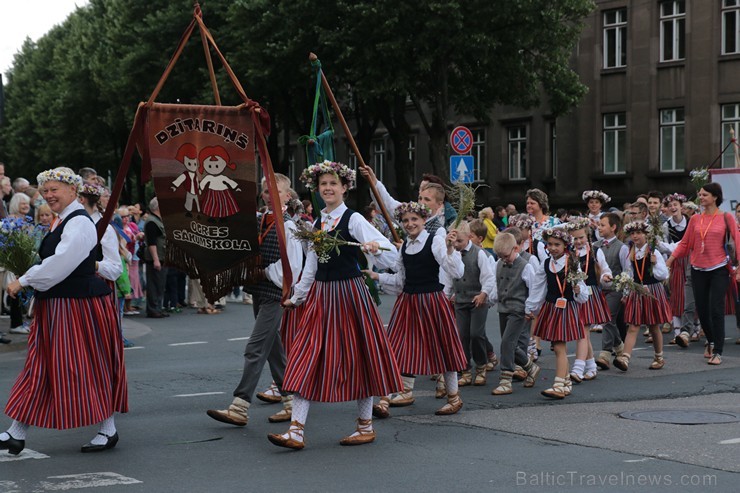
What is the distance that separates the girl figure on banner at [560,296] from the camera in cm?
1079

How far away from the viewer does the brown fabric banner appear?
843cm

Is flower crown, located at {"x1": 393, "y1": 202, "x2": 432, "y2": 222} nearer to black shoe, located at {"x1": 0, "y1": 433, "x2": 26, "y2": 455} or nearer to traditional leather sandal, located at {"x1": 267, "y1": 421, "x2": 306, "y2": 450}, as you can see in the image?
traditional leather sandal, located at {"x1": 267, "y1": 421, "x2": 306, "y2": 450}

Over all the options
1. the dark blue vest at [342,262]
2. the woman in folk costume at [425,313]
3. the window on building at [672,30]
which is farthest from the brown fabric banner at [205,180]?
the window on building at [672,30]

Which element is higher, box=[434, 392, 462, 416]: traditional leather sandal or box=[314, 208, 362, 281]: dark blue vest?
box=[314, 208, 362, 281]: dark blue vest

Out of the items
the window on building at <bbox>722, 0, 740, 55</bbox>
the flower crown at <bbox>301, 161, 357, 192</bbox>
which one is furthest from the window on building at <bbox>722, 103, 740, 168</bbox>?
the flower crown at <bbox>301, 161, 357, 192</bbox>

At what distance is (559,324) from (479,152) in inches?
1293

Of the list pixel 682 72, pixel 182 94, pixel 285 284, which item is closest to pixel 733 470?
pixel 285 284

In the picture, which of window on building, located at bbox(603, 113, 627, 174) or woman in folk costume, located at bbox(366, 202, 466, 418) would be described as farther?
window on building, located at bbox(603, 113, 627, 174)

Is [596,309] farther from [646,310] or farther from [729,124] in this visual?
[729,124]

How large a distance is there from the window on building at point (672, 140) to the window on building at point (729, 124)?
4.44ft

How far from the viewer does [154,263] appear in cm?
1905

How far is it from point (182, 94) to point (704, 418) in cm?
3339

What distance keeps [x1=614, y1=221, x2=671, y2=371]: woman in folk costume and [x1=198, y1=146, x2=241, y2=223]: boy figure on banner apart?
5.59m

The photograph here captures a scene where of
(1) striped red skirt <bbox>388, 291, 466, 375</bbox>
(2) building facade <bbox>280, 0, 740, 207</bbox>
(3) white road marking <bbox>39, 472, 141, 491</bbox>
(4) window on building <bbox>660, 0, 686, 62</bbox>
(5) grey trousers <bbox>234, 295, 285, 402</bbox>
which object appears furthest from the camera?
(4) window on building <bbox>660, 0, 686, 62</bbox>
